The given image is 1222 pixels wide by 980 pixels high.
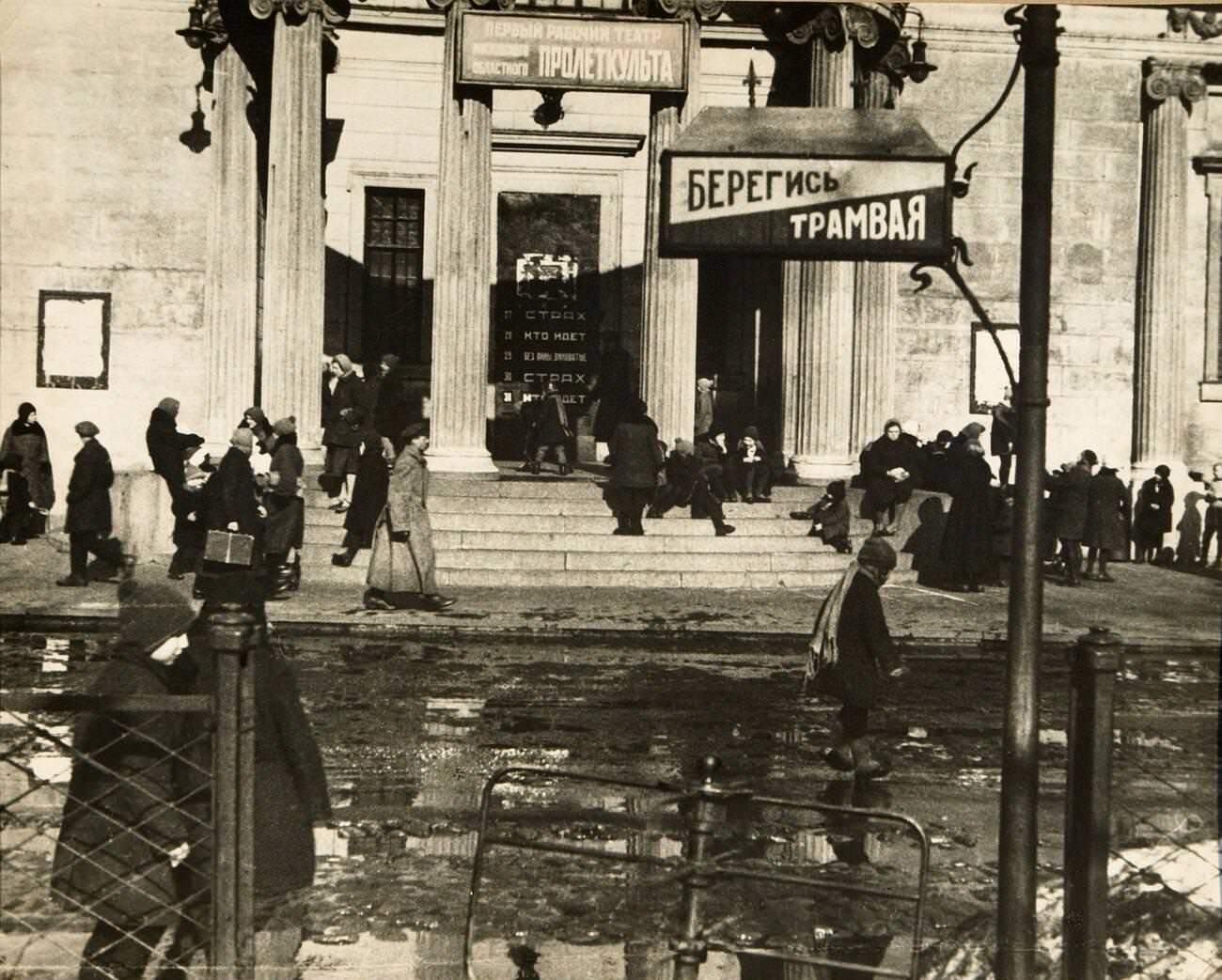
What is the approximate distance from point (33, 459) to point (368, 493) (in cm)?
474

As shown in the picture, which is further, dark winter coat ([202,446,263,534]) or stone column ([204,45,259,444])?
stone column ([204,45,259,444])

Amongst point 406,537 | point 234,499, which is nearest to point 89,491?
point 234,499

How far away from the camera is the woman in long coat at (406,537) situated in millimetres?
16297

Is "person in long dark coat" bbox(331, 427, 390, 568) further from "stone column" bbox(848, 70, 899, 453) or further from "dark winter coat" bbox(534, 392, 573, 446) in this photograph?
"stone column" bbox(848, 70, 899, 453)

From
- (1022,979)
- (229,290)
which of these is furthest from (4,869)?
(229,290)

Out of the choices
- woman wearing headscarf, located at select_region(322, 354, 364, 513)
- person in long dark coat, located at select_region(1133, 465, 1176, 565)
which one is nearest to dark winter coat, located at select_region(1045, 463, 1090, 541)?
person in long dark coat, located at select_region(1133, 465, 1176, 565)

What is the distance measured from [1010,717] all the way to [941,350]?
18.6 m

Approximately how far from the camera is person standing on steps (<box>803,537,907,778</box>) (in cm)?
1006

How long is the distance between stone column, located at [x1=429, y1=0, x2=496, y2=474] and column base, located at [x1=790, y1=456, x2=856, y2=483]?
4081 millimetres

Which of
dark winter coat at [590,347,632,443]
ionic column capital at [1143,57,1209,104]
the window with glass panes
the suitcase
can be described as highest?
ionic column capital at [1143,57,1209,104]

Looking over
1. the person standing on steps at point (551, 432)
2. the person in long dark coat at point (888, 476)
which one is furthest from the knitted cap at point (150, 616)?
the person standing on steps at point (551, 432)

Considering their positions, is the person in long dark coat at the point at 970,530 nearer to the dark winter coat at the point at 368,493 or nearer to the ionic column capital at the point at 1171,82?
the dark winter coat at the point at 368,493

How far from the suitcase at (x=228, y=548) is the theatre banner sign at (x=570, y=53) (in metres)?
5.47

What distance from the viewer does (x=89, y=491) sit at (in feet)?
56.7
